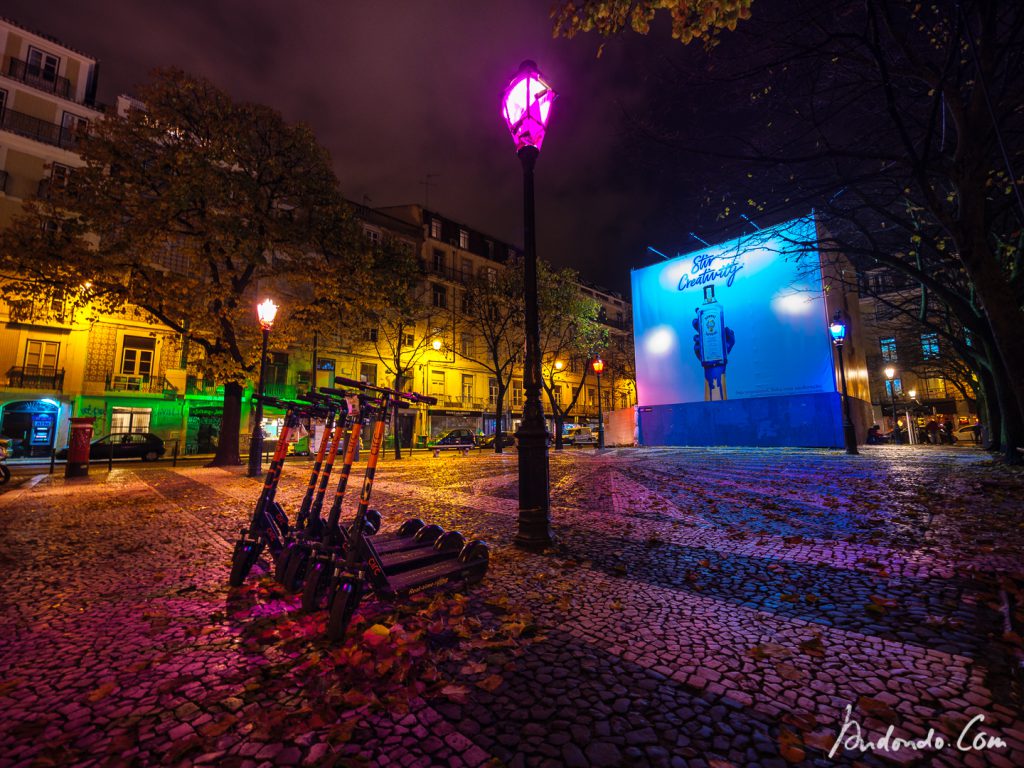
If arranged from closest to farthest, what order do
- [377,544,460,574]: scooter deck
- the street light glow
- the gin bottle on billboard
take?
[377,544,460,574]: scooter deck, the street light glow, the gin bottle on billboard

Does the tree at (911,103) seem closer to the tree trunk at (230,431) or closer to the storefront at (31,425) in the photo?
the tree trunk at (230,431)

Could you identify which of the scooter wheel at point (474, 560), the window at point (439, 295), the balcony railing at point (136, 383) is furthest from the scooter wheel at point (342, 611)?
the window at point (439, 295)

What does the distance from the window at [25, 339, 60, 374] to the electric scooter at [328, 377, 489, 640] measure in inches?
1285

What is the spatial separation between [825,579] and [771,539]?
130cm

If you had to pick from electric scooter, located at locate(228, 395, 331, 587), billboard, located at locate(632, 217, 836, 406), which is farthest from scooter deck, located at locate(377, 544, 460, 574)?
billboard, located at locate(632, 217, 836, 406)

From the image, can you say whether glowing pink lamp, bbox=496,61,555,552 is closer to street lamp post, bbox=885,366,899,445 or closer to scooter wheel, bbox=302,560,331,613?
scooter wheel, bbox=302,560,331,613

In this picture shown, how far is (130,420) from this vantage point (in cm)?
2686

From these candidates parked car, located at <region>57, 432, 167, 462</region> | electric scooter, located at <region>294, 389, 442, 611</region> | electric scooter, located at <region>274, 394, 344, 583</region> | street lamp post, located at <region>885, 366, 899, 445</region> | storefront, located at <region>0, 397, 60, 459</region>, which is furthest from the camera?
street lamp post, located at <region>885, 366, 899, 445</region>

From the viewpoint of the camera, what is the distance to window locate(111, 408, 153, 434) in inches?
1040

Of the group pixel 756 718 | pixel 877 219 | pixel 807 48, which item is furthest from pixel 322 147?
pixel 756 718

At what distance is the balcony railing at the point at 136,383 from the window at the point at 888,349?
6176cm

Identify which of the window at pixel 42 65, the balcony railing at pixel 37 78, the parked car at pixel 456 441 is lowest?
the parked car at pixel 456 441

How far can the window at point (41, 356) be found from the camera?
2403 centimetres

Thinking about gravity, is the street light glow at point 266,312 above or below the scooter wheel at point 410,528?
above
